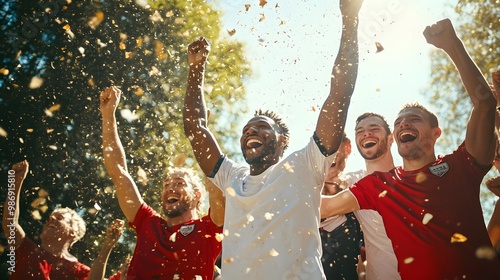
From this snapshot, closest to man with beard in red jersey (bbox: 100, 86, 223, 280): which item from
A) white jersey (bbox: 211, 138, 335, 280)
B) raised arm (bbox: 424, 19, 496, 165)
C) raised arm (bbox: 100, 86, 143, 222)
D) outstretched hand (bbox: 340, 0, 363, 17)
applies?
raised arm (bbox: 100, 86, 143, 222)

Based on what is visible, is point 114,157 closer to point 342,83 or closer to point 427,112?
point 342,83

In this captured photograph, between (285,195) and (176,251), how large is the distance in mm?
1848

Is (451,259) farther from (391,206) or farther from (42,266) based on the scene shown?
(42,266)

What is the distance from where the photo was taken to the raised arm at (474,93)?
341 cm

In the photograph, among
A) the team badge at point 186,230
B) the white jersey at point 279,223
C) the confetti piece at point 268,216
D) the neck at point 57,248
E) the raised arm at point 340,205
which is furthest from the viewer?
the neck at point 57,248

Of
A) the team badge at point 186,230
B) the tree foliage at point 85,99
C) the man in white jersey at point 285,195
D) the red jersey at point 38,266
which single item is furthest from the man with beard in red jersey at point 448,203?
Answer: the tree foliage at point 85,99

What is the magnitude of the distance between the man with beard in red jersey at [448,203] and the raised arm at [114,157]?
262 cm

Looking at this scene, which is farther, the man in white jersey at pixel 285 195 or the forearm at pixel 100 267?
the forearm at pixel 100 267

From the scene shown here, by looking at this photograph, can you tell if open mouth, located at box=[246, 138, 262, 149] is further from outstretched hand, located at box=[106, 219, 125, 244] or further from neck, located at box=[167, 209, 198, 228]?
outstretched hand, located at box=[106, 219, 125, 244]

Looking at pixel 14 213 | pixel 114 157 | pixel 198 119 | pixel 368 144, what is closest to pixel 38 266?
pixel 14 213

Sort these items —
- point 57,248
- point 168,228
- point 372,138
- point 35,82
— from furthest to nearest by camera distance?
point 35,82
point 57,248
point 372,138
point 168,228

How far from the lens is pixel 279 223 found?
3203 mm

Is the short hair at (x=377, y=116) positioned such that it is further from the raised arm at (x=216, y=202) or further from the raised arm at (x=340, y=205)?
the raised arm at (x=216, y=202)

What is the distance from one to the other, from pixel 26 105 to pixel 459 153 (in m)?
10.3
